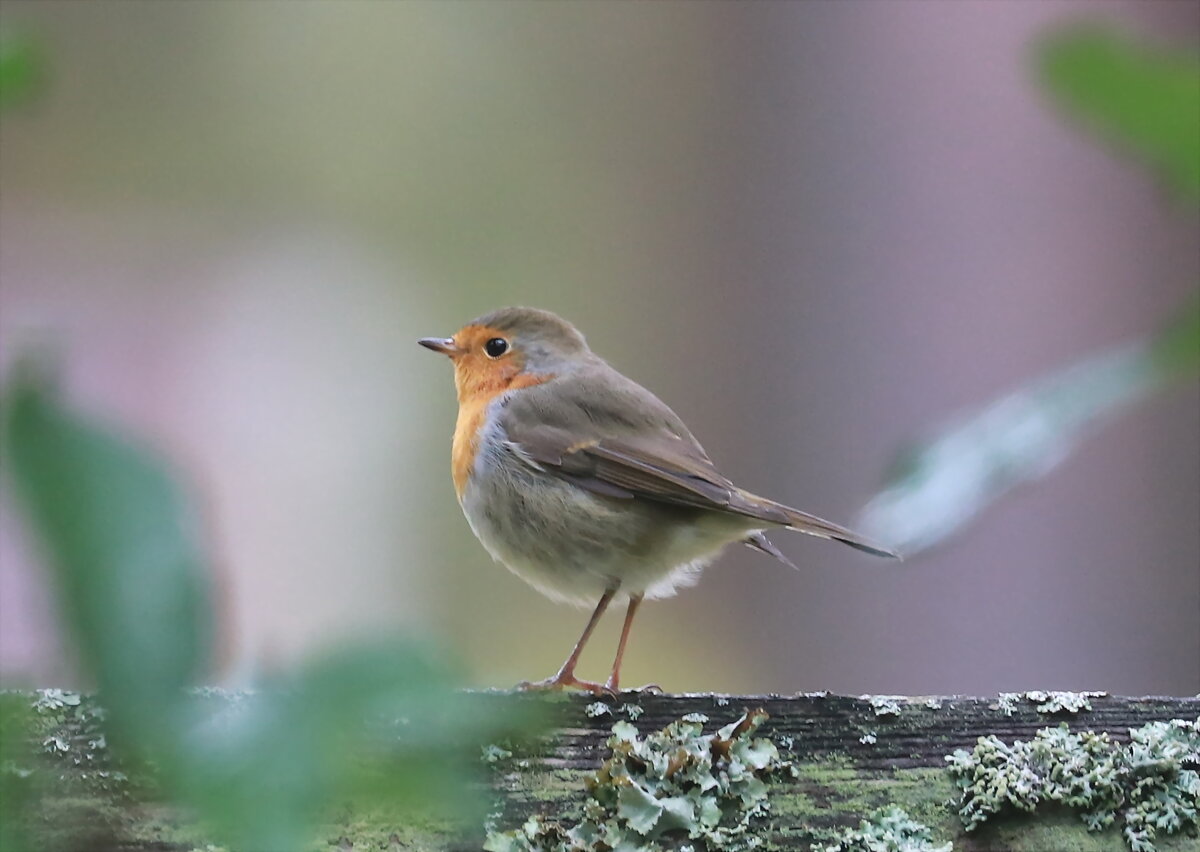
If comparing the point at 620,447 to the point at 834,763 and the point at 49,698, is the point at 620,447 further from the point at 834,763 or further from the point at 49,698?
the point at 49,698

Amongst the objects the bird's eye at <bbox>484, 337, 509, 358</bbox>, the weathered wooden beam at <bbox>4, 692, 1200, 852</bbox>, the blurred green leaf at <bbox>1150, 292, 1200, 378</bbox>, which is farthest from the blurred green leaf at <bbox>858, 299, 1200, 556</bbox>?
the bird's eye at <bbox>484, 337, 509, 358</bbox>

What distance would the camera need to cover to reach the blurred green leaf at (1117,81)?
61cm

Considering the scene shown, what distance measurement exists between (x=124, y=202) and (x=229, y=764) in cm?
535

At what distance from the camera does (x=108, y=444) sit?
38cm

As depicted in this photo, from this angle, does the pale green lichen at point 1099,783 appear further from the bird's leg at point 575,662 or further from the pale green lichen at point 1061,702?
the bird's leg at point 575,662

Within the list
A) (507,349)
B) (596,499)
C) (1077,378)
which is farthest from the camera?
(507,349)

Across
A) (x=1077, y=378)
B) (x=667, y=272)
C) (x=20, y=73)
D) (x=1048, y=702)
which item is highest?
(x=667, y=272)

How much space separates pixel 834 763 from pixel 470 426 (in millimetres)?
1751

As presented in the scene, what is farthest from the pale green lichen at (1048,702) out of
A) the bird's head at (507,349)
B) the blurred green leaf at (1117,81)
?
the bird's head at (507,349)

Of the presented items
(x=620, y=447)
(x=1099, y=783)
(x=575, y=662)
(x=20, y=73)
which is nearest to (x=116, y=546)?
(x=20, y=73)

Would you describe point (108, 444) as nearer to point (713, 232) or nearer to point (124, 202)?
point (713, 232)

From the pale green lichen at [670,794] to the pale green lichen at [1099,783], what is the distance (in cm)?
23

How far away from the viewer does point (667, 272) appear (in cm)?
539

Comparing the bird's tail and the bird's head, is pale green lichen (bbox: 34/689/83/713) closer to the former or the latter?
the bird's tail
